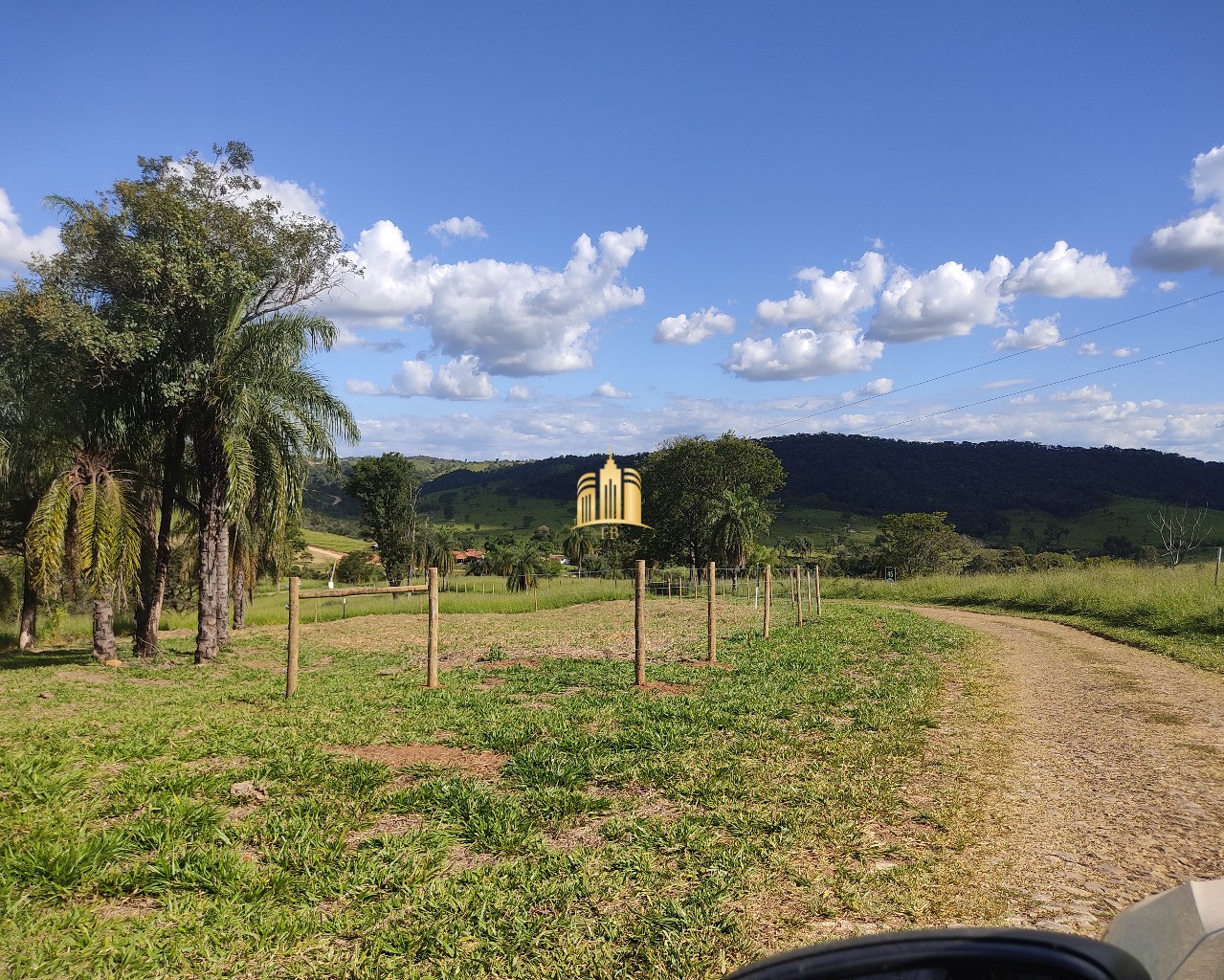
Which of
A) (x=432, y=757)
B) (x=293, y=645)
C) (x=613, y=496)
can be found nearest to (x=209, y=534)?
(x=293, y=645)

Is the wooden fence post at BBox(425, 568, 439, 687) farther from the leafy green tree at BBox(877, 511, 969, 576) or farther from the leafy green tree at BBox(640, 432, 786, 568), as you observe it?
the leafy green tree at BBox(877, 511, 969, 576)

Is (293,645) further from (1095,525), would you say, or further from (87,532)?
(1095,525)

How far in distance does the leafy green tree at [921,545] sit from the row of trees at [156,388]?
51365 millimetres

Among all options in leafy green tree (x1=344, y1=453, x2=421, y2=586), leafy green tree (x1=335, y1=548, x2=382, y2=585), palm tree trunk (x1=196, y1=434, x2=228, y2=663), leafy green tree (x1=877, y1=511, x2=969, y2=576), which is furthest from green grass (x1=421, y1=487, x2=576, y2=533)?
palm tree trunk (x1=196, y1=434, x2=228, y2=663)

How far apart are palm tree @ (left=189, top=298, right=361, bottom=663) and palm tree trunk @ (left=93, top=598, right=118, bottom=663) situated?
66.8 inches

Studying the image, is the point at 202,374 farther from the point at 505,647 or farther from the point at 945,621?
the point at 945,621

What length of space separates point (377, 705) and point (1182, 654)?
1468 cm

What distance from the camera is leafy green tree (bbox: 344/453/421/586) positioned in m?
55.3

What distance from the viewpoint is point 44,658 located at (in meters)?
17.2

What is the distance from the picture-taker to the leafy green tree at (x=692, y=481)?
5834 centimetres

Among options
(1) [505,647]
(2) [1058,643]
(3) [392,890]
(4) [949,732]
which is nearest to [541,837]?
(3) [392,890]

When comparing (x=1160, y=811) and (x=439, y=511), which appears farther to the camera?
(x=439, y=511)

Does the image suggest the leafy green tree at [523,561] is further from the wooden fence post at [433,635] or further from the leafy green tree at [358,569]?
the wooden fence post at [433,635]

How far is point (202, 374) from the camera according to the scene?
50.9 feet
